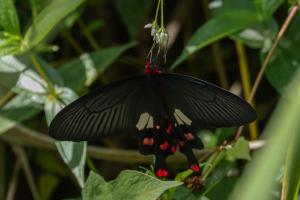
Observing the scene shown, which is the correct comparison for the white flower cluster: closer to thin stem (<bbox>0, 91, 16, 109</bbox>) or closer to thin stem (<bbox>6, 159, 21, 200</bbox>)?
thin stem (<bbox>0, 91, 16, 109</bbox>)

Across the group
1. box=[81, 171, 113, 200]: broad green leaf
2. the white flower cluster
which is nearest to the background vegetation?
box=[81, 171, 113, 200]: broad green leaf

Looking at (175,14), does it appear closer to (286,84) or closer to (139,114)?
(286,84)

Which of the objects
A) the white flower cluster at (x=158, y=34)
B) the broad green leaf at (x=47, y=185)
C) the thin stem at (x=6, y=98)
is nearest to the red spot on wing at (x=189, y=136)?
the white flower cluster at (x=158, y=34)

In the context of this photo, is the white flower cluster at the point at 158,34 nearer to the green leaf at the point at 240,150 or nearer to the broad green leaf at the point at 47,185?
the green leaf at the point at 240,150

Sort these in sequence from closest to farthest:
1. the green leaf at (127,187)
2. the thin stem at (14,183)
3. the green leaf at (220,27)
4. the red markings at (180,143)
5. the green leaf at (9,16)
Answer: the green leaf at (127,187), the red markings at (180,143), the green leaf at (9,16), the green leaf at (220,27), the thin stem at (14,183)

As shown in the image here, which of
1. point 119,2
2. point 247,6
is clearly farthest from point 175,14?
point 247,6

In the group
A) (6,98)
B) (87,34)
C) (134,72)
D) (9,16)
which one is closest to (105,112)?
(9,16)

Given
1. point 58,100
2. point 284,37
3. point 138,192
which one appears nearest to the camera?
point 138,192

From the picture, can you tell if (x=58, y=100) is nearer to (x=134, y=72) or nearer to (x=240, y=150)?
(x=240, y=150)
